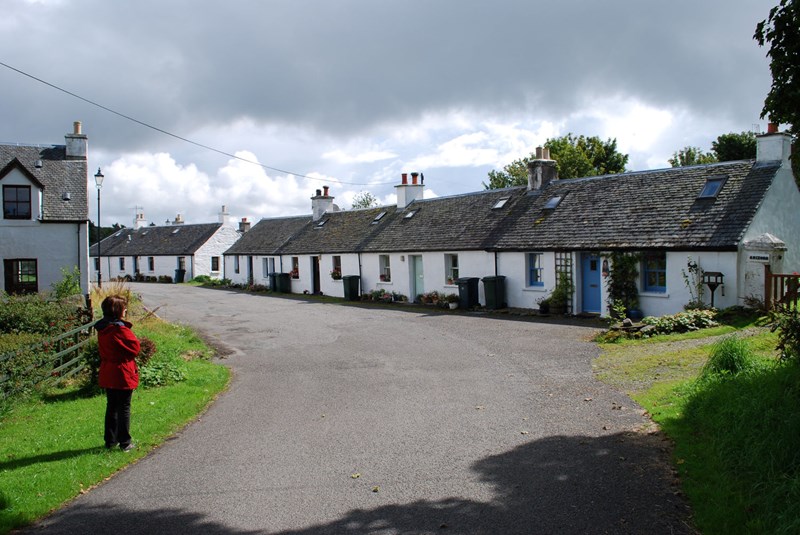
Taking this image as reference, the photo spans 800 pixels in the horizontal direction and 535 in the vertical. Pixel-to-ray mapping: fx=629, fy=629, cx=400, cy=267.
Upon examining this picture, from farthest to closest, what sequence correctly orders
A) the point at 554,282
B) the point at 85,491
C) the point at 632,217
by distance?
the point at 554,282 < the point at 632,217 < the point at 85,491

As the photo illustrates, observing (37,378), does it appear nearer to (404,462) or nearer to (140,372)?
(140,372)

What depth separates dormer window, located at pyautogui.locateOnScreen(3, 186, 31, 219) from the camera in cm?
2459

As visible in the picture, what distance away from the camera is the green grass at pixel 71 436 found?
649 centimetres

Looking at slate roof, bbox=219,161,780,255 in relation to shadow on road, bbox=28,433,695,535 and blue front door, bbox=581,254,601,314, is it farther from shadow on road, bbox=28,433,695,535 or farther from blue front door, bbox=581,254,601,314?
shadow on road, bbox=28,433,695,535

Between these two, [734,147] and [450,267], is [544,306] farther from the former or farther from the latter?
[734,147]

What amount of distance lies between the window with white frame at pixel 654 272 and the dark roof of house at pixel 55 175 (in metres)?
21.3

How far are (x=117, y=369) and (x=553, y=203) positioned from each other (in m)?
19.9

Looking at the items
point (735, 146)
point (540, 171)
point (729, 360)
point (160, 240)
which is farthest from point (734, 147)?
point (160, 240)

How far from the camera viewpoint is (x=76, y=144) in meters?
28.5

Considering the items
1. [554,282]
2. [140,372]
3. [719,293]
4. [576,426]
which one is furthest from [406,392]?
[554,282]

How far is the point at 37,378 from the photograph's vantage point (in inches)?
472

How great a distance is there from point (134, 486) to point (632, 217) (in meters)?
18.3

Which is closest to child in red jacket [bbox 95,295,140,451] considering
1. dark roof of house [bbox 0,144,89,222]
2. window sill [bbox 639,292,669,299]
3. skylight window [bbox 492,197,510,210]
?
window sill [bbox 639,292,669,299]

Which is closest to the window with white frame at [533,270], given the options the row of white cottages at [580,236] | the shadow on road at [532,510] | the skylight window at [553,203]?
the row of white cottages at [580,236]
